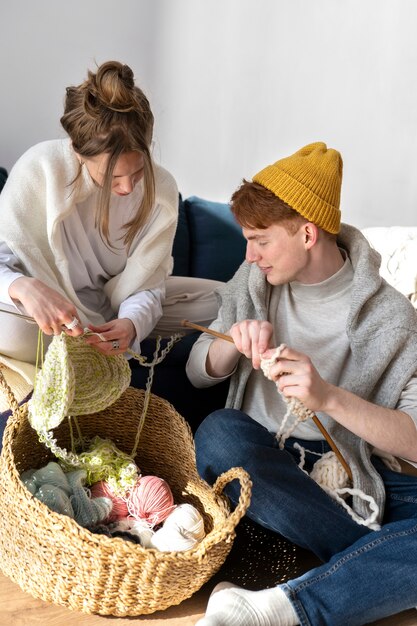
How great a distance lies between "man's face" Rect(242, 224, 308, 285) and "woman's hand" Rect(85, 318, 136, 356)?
311 millimetres

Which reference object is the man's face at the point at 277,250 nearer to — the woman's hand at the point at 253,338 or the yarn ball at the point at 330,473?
the woman's hand at the point at 253,338

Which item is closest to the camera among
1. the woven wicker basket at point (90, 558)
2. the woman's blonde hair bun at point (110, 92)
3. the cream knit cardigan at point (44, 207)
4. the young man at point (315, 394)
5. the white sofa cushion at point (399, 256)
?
the woven wicker basket at point (90, 558)

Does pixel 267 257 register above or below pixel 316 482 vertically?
above

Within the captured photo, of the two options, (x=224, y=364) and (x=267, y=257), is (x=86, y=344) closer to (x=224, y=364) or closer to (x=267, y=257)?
(x=224, y=364)

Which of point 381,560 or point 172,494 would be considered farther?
point 172,494

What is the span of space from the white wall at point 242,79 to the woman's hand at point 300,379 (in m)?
1.45

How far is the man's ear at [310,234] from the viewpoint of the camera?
1.62m

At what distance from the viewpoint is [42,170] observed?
1.72m

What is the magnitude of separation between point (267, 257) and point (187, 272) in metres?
0.91

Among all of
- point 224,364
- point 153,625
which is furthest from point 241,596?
point 224,364

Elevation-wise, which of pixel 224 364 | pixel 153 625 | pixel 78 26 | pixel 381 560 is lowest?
pixel 153 625

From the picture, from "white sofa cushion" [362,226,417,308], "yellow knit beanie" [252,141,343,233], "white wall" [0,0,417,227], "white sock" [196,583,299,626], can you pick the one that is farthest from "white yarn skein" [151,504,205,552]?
"white wall" [0,0,417,227]

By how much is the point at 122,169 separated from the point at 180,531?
730 millimetres

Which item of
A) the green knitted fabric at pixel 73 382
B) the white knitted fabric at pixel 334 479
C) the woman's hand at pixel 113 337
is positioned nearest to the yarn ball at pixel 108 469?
the green knitted fabric at pixel 73 382
